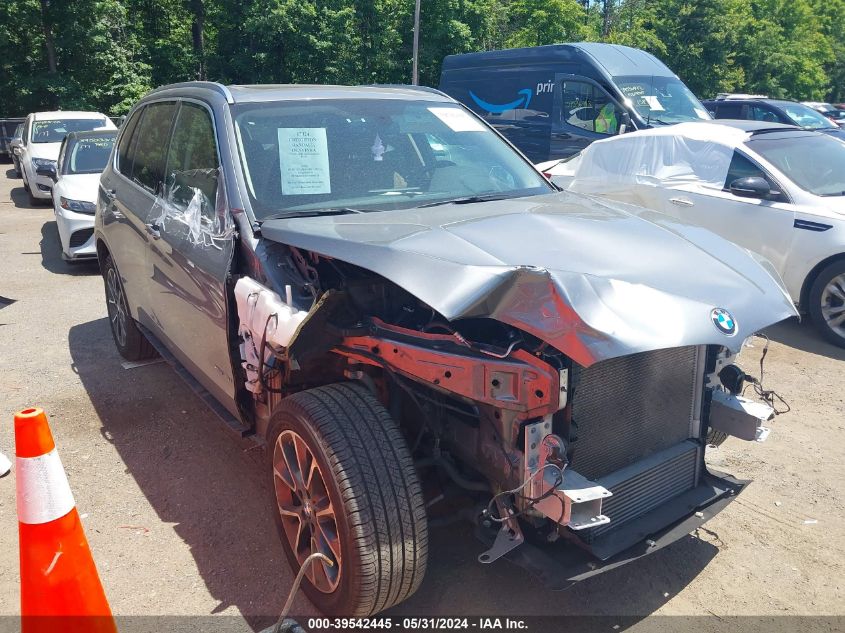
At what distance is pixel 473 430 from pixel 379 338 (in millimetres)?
511

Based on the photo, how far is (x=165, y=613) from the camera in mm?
2986

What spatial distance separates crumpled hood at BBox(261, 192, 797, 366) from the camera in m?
2.29

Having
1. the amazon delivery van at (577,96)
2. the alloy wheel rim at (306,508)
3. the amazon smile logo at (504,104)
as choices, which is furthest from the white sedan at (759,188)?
the alloy wheel rim at (306,508)

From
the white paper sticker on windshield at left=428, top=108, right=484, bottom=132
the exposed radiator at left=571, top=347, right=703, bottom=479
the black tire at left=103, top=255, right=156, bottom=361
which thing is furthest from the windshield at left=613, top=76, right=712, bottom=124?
the exposed radiator at left=571, top=347, right=703, bottom=479

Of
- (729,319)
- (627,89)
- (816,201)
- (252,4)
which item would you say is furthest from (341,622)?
(252,4)

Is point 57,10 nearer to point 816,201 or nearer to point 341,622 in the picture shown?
point 816,201

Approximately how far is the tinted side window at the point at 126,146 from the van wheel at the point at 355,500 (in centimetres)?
304

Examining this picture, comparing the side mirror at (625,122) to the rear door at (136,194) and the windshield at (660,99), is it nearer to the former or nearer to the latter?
the windshield at (660,99)

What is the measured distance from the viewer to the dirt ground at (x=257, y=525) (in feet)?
10.0

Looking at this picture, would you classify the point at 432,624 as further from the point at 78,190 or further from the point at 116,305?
the point at 78,190

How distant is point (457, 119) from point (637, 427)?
2248mm

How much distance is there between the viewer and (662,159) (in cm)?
746

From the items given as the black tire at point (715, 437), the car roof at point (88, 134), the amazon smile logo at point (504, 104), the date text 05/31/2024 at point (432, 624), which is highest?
the amazon smile logo at point (504, 104)

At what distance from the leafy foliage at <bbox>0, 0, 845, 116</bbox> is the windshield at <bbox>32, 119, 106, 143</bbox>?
1154 centimetres
